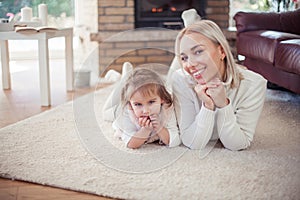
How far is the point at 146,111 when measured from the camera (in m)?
1.49

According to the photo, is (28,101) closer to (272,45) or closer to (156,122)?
(156,122)

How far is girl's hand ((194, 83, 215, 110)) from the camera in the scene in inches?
58.0

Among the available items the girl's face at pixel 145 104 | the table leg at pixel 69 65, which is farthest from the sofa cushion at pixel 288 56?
the table leg at pixel 69 65

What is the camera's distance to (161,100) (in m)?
1.51

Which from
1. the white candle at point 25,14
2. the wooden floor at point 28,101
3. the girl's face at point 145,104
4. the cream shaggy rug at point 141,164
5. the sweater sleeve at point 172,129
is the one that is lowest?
the wooden floor at point 28,101

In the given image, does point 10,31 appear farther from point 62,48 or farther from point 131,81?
point 62,48

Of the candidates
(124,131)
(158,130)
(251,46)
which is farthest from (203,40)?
(251,46)

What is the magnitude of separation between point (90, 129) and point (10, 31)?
3.99 feet

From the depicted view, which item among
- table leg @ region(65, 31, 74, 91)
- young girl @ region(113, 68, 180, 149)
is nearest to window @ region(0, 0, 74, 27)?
table leg @ region(65, 31, 74, 91)

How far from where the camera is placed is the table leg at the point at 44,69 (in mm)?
2426

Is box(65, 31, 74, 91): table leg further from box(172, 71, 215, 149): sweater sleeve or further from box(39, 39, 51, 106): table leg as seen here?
box(172, 71, 215, 149): sweater sleeve

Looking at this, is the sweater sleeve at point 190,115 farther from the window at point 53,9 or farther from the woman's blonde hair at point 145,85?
the window at point 53,9

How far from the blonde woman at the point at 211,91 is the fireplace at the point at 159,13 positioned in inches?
95.8

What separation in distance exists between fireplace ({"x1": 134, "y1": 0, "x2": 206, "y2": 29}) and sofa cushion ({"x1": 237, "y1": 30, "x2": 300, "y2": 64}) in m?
1.23
